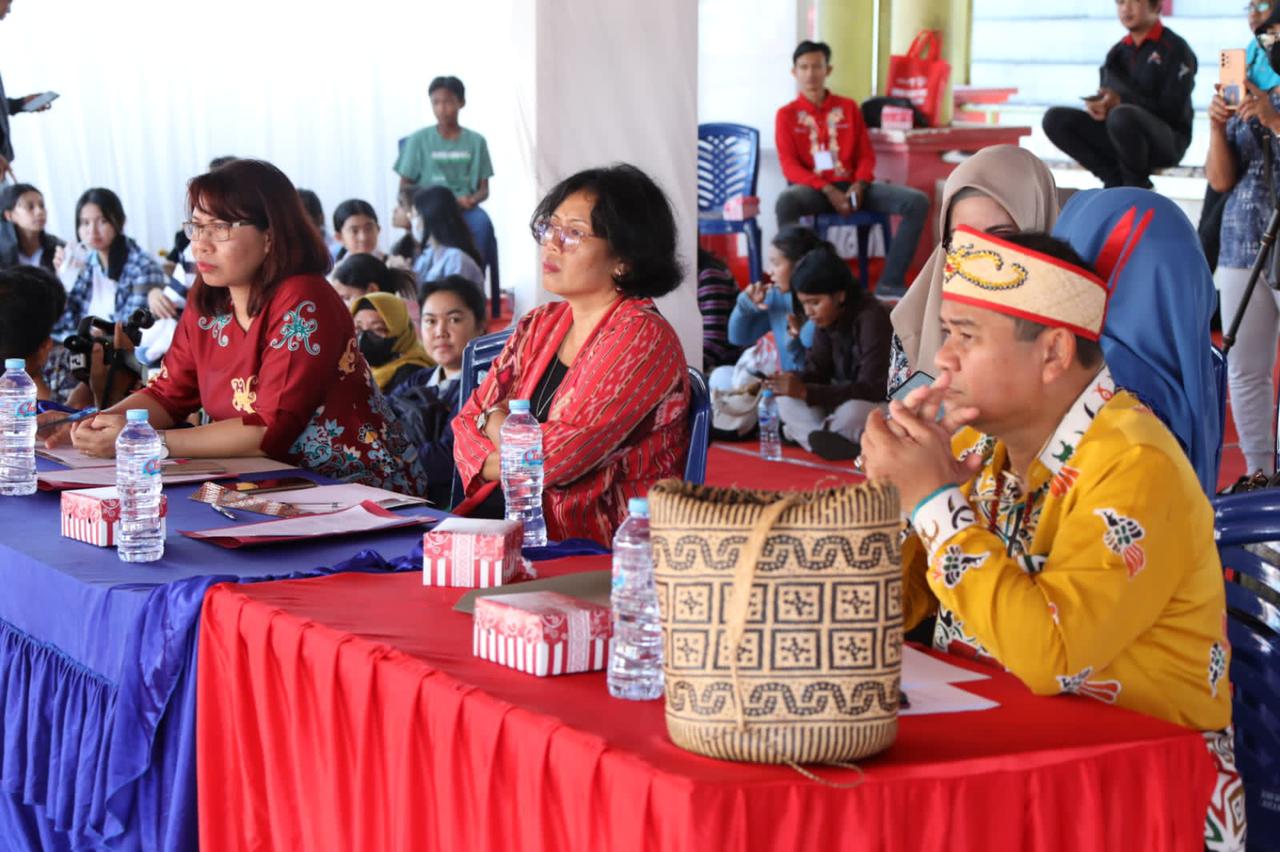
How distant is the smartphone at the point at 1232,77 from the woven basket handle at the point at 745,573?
3822mm

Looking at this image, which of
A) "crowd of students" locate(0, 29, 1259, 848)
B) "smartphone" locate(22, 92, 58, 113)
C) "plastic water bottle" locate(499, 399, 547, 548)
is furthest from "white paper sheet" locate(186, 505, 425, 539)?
"smartphone" locate(22, 92, 58, 113)

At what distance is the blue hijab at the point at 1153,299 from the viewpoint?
80.4 inches

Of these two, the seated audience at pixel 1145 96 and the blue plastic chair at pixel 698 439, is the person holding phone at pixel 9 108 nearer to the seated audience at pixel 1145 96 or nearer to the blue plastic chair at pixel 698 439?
the blue plastic chair at pixel 698 439

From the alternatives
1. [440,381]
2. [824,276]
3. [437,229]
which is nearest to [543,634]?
[440,381]

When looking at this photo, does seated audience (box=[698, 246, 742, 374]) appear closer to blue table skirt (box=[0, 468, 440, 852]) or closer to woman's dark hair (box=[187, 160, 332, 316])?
woman's dark hair (box=[187, 160, 332, 316])

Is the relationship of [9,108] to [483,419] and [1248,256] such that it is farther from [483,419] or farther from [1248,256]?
[1248,256]

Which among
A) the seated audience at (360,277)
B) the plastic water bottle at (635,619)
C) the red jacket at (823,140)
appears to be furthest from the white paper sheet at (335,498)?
the red jacket at (823,140)

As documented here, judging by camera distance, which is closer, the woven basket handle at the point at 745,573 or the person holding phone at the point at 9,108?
the woven basket handle at the point at 745,573

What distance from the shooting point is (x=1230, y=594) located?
211 centimetres

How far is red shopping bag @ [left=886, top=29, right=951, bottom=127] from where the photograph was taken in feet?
32.1

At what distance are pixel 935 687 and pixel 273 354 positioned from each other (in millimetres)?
1872

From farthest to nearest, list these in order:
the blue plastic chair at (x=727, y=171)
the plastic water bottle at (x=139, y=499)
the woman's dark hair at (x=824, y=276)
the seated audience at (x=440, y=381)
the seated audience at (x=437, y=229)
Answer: the blue plastic chair at (x=727, y=171) < the seated audience at (x=437, y=229) < the woman's dark hair at (x=824, y=276) < the seated audience at (x=440, y=381) < the plastic water bottle at (x=139, y=499)

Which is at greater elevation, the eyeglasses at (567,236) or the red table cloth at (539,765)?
the eyeglasses at (567,236)

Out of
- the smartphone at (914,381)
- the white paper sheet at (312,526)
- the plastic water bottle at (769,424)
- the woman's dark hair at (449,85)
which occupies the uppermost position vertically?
the woman's dark hair at (449,85)
